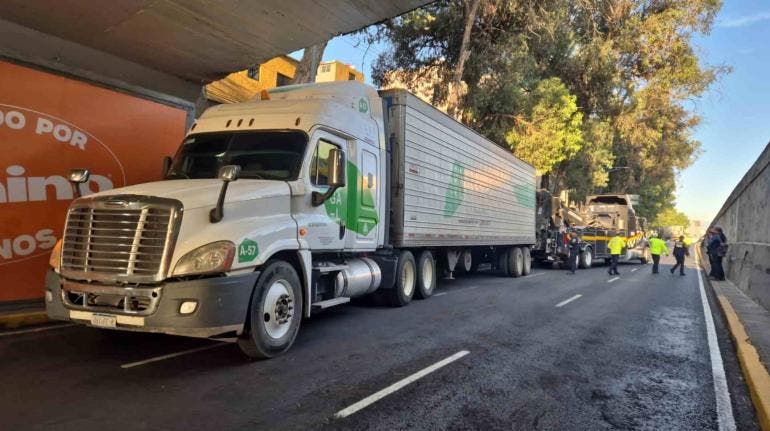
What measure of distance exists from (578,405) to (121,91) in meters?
8.74

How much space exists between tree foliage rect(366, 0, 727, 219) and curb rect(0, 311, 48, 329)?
49.8 feet

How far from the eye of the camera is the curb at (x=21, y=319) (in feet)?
23.3

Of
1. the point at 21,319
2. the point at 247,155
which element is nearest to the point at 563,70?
the point at 247,155

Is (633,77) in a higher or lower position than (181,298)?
higher

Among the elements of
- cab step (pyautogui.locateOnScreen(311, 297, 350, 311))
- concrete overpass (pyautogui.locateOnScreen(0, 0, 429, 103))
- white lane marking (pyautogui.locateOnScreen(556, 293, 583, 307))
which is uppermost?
concrete overpass (pyautogui.locateOnScreen(0, 0, 429, 103))

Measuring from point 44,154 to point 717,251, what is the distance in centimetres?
2005

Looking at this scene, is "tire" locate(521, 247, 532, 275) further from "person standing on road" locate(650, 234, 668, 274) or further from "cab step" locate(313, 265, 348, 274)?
"cab step" locate(313, 265, 348, 274)

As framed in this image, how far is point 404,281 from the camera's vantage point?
10.0 meters

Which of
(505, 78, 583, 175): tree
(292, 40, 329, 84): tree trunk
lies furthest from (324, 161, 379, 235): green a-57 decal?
(505, 78, 583, 175): tree

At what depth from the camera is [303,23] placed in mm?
9227

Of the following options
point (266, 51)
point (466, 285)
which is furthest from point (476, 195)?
point (266, 51)

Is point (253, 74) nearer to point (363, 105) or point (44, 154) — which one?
point (44, 154)

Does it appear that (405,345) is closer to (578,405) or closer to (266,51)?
(578,405)

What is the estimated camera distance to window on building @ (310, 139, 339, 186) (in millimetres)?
6746
